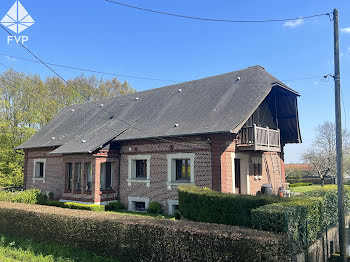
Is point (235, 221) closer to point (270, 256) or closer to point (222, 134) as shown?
point (270, 256)

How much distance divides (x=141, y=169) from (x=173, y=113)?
3837 millimetres

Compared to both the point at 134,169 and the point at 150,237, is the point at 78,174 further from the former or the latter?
the point at 150,237

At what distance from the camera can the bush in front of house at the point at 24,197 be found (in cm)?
1300

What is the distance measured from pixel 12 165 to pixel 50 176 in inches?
388

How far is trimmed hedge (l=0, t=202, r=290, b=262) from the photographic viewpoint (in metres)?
5.23

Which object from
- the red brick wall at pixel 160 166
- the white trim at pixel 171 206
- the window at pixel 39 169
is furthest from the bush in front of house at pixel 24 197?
the white trim at pixel 171 206

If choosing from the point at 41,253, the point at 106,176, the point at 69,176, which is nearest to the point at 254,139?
the point at 106,176

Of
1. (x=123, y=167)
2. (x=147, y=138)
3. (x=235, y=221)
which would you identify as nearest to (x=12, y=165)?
(x=123, y=167)

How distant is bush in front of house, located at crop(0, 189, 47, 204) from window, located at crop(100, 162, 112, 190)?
13.2 feet

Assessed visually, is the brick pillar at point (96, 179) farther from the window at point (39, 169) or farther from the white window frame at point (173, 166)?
the window at point (39, 169)

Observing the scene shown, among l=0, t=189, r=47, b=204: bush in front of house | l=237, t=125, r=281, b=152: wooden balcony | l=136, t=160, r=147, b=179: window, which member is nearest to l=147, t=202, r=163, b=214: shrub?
l=136, t=160, r=147, b=179: window

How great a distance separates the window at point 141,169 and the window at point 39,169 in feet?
27.8

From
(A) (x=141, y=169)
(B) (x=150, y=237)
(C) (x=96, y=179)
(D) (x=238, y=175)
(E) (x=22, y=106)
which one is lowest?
A: (B) (x=150, y=237)

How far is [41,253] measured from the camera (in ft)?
25.3
